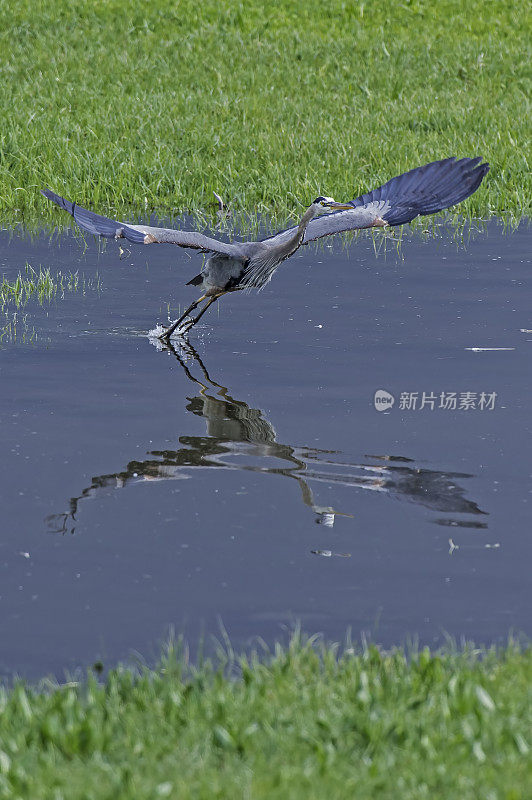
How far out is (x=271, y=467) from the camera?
6.85 meters

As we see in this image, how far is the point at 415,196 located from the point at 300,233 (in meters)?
1.53

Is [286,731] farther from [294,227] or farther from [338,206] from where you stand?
[294,227]

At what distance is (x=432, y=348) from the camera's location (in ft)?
29.6

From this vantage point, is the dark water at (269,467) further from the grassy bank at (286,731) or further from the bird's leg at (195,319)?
the grassy bank at (286,731)

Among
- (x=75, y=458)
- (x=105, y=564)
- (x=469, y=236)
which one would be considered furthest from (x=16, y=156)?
(x=105, y=564)

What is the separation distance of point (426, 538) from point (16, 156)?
10221mm

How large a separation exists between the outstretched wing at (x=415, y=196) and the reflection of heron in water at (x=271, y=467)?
7.64ft

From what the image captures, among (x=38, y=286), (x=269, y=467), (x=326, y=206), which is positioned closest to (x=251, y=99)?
(x=38, y=286)

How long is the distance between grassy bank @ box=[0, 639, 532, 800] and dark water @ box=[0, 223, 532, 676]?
13.9 inches

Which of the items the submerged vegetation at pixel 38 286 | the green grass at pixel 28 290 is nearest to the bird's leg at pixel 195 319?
the green grass at pixel 28 290

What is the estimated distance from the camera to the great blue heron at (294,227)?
8.73 meters

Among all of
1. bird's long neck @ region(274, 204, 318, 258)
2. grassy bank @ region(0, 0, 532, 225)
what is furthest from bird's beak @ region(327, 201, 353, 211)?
grassy bank @ region(0, 0, 532, 225)

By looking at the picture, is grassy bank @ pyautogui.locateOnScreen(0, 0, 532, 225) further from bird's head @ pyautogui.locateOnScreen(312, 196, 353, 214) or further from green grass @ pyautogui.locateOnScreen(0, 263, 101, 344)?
bird's head @ pyautogui.locateOnScreen(312, 196, 353, 214)

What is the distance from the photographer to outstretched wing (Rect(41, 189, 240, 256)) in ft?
27.8
